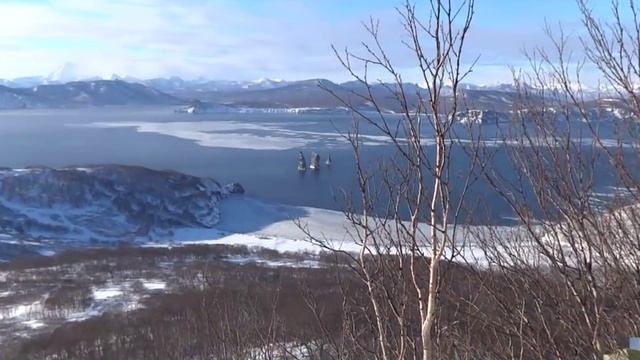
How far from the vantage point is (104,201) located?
25109mm

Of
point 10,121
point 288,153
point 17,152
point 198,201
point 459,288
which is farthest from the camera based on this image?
point 10,121

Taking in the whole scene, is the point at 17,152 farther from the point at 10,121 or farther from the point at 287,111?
the point at 287,111

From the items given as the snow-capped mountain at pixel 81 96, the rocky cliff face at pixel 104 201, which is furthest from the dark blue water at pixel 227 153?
the snow-capped mountain at pixel 81 96

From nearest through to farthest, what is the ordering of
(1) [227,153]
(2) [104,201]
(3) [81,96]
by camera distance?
(2) [104,201] < (1) [227,153] < (3) [81,96]

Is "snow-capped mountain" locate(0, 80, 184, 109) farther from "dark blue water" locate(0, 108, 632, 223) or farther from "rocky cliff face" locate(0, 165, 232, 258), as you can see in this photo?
"rocky cliff face" locate(0, 165, 232, 258)

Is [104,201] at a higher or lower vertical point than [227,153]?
lower

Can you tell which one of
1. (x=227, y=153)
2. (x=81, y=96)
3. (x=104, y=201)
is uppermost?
(x=81, y=96)

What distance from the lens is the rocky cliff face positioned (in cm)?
2317

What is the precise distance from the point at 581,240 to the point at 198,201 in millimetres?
22480

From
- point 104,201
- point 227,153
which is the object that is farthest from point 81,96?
point 104,201

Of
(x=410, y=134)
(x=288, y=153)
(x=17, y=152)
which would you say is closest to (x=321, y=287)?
(x=410, y=134)

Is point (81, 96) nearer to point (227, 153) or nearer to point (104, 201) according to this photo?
point (227, 153)

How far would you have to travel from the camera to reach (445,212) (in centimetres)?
134

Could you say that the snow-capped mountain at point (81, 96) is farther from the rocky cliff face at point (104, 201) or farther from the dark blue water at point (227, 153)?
the rocky cliff face at point (104, 201)
